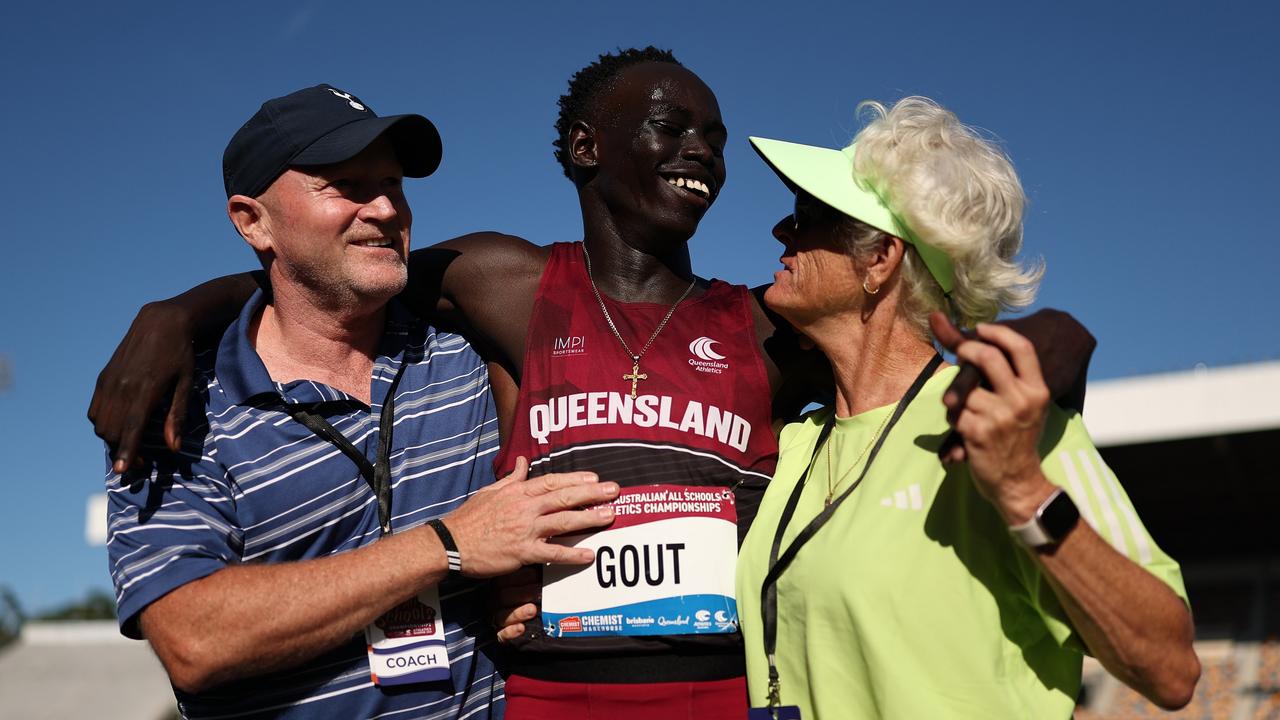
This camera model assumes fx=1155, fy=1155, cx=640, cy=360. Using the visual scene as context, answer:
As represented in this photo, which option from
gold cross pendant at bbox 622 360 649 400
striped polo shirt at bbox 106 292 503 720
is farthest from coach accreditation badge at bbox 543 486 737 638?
striped polo shirt at bbox 106 292 503 720

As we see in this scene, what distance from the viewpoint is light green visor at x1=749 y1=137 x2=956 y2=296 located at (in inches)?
117

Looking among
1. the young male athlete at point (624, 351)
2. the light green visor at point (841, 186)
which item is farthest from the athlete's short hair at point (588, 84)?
the light green visor at point (841, 186)

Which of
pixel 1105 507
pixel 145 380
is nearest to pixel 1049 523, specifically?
pixel 1105 507

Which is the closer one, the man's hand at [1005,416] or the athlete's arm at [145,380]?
the man's hand at [1005,416]

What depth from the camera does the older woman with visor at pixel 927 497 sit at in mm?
2182

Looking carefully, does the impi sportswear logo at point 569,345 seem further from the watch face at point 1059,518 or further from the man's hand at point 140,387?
the watch face at point 1059,518

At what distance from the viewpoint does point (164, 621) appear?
289 cm

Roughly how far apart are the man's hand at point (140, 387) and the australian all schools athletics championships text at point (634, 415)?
952 mm

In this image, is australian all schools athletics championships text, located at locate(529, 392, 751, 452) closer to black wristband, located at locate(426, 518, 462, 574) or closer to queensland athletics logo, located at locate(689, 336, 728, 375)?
queensland athletics logo, located at locate(689, 336, 728, 375)

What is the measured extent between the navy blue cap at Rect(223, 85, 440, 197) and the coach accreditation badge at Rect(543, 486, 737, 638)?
1319mm

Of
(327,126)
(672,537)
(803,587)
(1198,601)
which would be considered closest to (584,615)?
(672,537)

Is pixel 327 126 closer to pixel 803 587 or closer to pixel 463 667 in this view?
pixel 463 667

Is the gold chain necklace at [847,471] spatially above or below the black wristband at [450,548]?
above

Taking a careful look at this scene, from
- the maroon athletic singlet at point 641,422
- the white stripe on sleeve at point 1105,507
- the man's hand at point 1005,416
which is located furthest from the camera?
the maroon athletic singlet at point 641,422
